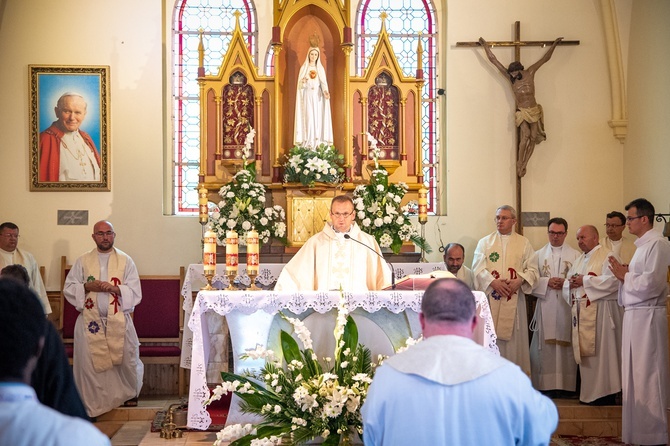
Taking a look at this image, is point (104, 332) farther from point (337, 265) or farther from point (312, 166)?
point (337, 265)

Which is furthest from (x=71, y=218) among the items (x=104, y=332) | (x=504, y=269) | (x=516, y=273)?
(x=516, y=273)

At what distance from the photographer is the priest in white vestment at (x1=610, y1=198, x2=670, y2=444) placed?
782 centimetres

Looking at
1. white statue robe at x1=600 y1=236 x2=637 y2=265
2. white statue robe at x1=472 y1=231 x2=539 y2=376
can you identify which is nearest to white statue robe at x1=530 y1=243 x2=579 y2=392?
white statue robe at x1=472 y1=231 x2=539 y2=376

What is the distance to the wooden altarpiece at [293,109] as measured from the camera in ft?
33.8

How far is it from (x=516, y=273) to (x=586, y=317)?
92 cm

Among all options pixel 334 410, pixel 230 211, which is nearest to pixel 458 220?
pixel 230 211

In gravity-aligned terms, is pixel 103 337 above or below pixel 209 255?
below

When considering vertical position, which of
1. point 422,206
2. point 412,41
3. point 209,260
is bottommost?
point 209,260

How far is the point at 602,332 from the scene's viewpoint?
31.4 feet

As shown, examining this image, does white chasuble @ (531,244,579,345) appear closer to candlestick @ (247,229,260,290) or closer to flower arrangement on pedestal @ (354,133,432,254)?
flower arrangement on pedestal @ (354,133,432,254)

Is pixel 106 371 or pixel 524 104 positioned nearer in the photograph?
pixel 106 371

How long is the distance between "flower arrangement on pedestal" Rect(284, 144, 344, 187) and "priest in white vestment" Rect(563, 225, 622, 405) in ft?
8.90

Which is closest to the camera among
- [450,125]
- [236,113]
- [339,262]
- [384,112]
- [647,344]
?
[339,262]

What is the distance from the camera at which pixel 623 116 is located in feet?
37.9
